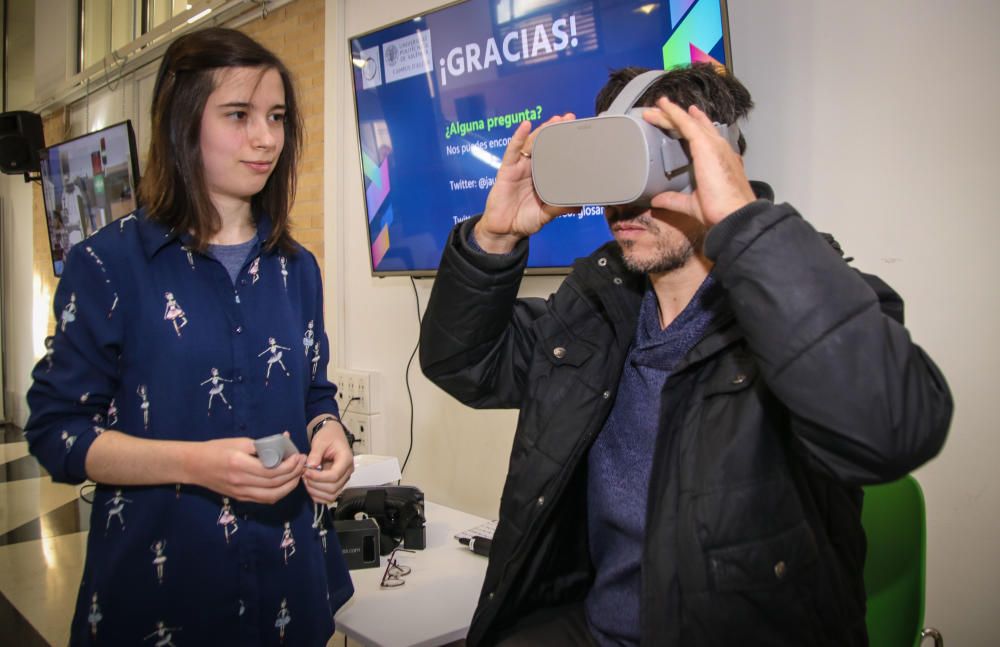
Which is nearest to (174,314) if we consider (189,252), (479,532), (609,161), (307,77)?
(189,252)

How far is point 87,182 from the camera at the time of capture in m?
4.72

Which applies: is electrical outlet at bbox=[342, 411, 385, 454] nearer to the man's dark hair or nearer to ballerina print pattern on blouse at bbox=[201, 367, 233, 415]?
ballerina print pattern on blouse at bbox=[201, 367, 233, 415]

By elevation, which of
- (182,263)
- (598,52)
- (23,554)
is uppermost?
(598,52)

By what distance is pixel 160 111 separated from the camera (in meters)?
1.24

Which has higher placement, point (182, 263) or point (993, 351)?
point (182, 263)

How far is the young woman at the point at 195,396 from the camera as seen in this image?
1.12 metres

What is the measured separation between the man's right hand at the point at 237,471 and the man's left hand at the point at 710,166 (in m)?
0.70

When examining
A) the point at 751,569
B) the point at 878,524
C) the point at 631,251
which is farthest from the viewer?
the point at 878,524

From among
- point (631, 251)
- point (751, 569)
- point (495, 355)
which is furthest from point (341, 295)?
point (751, 569)

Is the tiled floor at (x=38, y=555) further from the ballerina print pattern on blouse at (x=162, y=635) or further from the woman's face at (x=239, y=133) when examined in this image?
the woman's face at (x=239, y=133)

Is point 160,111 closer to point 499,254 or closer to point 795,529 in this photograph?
point 499,254

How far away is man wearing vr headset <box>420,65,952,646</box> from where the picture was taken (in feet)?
2.80

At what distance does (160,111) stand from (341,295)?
6.41 feet

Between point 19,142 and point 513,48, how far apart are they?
16.0ft
